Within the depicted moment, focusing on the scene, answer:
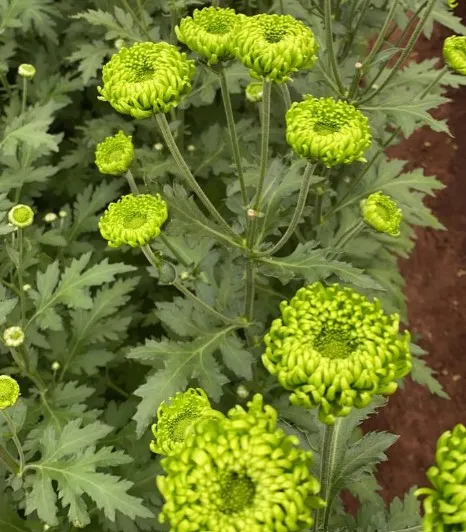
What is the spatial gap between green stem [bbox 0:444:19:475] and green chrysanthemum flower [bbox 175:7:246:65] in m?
1.32

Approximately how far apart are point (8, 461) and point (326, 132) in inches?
56.7

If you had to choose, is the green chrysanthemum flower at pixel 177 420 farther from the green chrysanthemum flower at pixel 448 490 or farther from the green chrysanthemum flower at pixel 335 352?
the green chrysanthemum flower at pixel 448 490

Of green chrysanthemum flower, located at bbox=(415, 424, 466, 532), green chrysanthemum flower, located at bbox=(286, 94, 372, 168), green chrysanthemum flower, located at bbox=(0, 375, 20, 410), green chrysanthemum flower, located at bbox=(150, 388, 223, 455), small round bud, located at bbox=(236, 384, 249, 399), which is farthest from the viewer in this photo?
small round bud, located at bbox=(236, 384, 249, 399)

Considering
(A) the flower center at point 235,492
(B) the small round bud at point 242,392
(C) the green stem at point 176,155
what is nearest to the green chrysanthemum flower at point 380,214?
(C) the green stem at point 176,155

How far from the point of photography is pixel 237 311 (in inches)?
90.7

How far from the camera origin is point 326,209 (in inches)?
115

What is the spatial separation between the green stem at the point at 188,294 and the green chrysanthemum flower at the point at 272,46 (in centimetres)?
61

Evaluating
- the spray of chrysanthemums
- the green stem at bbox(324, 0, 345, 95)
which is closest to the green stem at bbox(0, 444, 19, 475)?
the spray of chrysanthemums

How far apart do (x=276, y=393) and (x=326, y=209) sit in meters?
0.91

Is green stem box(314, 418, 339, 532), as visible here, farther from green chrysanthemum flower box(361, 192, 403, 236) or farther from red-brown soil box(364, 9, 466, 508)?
red-brown soil box(364, 9, 466, 508)

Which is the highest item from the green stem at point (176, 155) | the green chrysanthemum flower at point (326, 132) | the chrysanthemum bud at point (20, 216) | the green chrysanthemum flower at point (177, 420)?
the green chrysanthemum flower at point (326, 132)

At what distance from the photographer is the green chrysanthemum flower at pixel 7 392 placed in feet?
5.26

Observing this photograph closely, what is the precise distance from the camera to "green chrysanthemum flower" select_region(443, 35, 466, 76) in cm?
210

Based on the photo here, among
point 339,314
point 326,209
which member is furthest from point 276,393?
point 339,314
